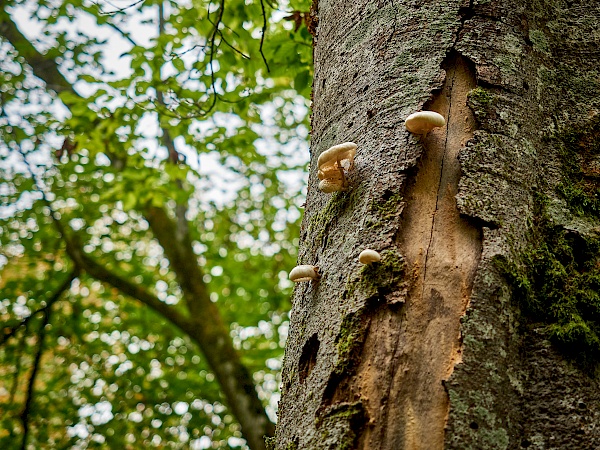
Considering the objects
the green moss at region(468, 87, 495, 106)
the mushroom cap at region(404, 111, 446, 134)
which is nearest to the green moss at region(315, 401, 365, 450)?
the mushroom cap at region(404, 111, 446, 134)

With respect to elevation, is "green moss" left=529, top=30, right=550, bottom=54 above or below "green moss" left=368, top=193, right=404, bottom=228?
above

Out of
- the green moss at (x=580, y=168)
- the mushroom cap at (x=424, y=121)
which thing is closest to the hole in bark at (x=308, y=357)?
the mushroom cap at (x=424, y=121)

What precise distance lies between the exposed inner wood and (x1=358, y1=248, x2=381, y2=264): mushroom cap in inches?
3.1

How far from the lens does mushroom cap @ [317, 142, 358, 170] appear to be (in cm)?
161

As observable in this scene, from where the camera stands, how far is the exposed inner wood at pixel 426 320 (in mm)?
1186

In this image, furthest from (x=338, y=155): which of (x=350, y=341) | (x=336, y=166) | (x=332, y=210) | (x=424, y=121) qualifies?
(x=350, y=341)

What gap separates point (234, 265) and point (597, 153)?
9156mm

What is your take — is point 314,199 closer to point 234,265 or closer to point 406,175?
point 406,175

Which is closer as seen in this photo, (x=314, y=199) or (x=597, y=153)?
(x=597, y=153)

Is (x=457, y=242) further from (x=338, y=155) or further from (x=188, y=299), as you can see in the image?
(x=188, y=299)

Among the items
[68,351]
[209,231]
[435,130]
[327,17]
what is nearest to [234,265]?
[209,231]

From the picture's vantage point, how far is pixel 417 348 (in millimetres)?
1257

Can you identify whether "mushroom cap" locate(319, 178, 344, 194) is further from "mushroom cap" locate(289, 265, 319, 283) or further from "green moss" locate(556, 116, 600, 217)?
"green moss" locate(556, 116, 600, 217)

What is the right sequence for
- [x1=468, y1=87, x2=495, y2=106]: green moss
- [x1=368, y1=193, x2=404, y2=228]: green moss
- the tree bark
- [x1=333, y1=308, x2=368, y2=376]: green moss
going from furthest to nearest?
the tree bark → [x1=468, y1=87, x2=495, y2=106]: green moss → [x1=368, y1=193, x2=404, y2=228]: green moss → [x1=333, y1=308, x2=368, y2=376]: green moss
